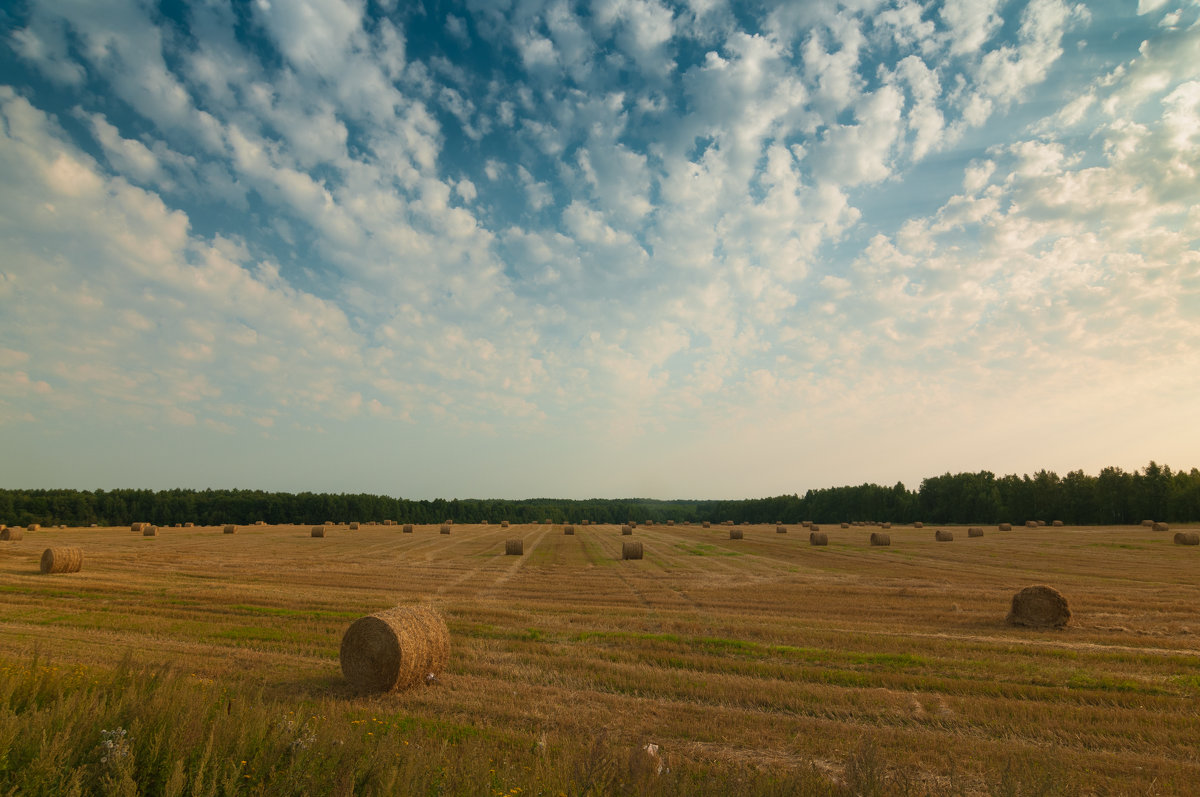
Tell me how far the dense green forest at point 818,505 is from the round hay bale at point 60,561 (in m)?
90.1

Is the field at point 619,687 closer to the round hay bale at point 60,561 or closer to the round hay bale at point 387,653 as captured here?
the round hay bale at point 387,653

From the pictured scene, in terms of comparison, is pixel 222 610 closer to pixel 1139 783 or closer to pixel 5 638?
pixel 5 638

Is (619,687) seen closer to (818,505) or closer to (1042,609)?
(1042,609)

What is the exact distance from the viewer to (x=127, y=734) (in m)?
5.16

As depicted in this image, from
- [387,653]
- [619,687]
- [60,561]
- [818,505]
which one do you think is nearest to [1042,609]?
[619,687]

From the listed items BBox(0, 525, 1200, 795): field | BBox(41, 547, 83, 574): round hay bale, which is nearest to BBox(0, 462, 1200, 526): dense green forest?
BBox(0, 525, 1200, 795): field

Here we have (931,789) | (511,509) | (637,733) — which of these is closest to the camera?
(931,789)

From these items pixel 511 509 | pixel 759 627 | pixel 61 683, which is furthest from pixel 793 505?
pixel 61 683

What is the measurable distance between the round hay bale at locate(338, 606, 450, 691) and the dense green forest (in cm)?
9285

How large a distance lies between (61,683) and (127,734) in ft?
8.09

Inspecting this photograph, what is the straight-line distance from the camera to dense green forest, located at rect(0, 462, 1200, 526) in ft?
267

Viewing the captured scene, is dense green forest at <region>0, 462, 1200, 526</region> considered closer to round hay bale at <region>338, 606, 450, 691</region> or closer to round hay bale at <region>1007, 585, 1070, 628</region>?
round hay bale at <region>1007, 585, 1070, 628</region>

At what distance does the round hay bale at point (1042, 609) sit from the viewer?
46.9 ft

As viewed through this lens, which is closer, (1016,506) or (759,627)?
(759,627)
